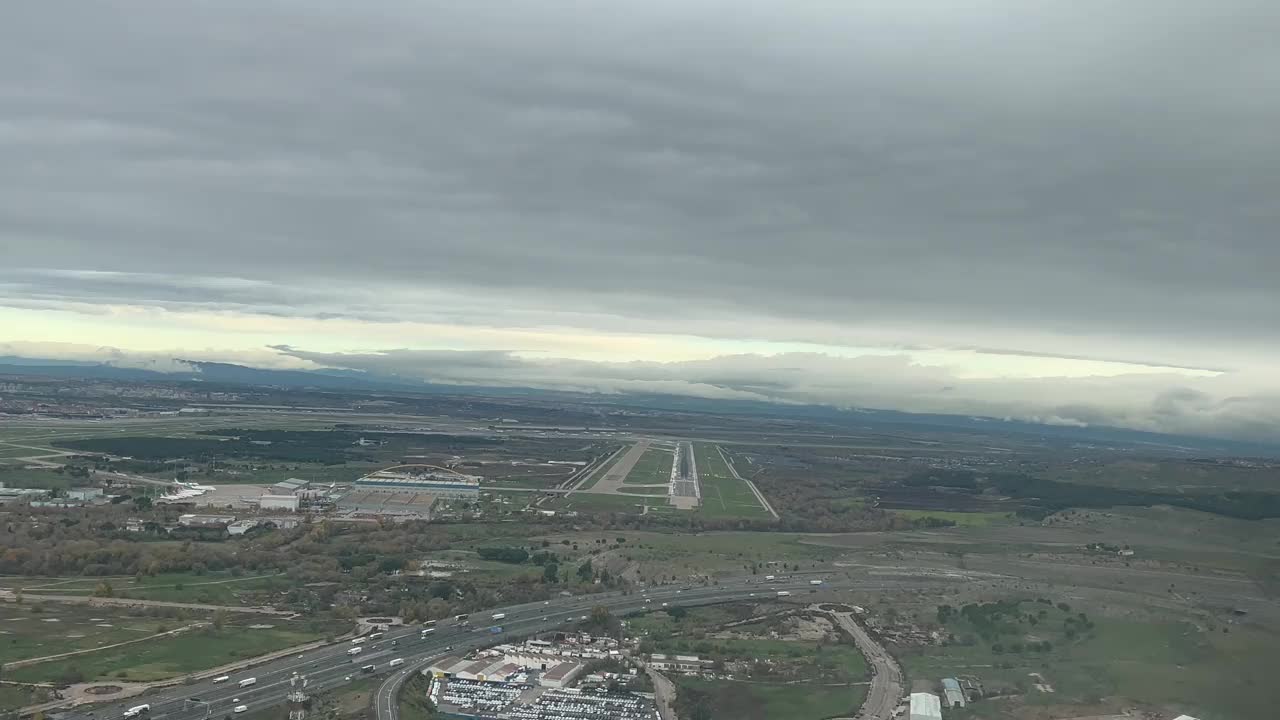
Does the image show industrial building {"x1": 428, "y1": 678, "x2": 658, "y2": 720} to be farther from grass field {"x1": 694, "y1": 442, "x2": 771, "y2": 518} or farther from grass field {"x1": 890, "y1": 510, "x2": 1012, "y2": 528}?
grass field {"x1": 890, "y1": 510, "x2": 1012, "y2": 528}

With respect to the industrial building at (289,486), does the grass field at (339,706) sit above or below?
below

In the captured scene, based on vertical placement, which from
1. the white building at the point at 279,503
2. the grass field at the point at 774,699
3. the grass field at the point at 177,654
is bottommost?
the grass field at the point at 177,654

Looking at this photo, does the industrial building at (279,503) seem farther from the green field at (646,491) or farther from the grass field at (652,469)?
the grass field at (652,469)

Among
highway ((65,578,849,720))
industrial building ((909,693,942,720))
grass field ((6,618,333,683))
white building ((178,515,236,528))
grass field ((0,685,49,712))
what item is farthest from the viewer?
white building ((178,515,236,528))

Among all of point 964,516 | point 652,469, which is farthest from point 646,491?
point 964,516

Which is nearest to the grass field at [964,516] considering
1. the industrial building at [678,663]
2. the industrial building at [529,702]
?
the industrial building at [678,663]

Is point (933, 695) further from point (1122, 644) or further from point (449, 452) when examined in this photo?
point (449, 452)

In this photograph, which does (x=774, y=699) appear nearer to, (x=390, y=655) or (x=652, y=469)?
(x=390, y=655)

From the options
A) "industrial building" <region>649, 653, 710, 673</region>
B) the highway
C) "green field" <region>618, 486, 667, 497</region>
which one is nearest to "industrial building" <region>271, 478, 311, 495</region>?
"green field" <region>618, 486, 667, 497</region>
